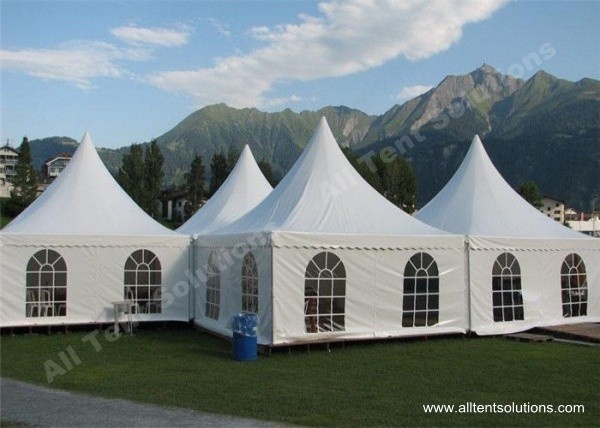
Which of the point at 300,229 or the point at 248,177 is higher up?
the point at 248,177

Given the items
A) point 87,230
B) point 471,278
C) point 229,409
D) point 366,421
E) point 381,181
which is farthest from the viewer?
point 381,181

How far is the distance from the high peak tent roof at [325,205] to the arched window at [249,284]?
0.62 m

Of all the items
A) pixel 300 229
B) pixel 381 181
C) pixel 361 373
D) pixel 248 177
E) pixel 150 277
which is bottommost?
pixel 361 373

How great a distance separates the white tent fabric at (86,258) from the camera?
13.4 meters

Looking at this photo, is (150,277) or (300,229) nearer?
(300,229)

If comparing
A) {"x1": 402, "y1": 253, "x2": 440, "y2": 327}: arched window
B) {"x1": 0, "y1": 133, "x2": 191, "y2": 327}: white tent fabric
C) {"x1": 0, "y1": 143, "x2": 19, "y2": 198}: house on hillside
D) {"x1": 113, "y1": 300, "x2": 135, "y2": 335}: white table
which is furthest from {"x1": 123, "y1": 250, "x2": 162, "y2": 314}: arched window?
{"x1": 0, "y1": 143, "x2": 19, "y2": 198}: house on hillside

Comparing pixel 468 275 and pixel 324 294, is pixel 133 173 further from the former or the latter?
pixel 324 294

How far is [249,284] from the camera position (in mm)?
11672

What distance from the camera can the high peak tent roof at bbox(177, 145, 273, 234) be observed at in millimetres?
16953

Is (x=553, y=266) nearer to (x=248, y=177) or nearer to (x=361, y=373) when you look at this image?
(x=361, y=373)

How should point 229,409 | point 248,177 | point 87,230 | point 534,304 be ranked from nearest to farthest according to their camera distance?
point 229,409, point 534,304, point 87,230, point 248,177

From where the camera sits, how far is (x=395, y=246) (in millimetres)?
11609

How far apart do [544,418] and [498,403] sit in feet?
2.28

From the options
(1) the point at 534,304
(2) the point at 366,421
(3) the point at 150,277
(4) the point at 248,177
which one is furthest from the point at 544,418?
(4) the point at 248,177
